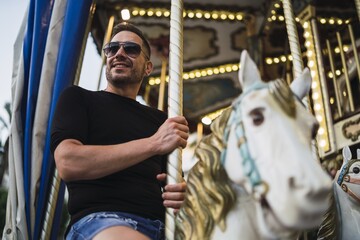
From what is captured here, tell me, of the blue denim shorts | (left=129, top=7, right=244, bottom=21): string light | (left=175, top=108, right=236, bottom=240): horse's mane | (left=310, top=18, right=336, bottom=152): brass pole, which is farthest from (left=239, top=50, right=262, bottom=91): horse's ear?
(left=129, top=7, right=244, bottom=21): string light

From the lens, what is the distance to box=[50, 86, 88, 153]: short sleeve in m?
1.62

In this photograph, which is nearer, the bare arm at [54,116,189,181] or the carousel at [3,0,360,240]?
the carousel at [3,0,360,240]

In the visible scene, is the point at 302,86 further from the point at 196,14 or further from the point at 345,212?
the point at 196,14

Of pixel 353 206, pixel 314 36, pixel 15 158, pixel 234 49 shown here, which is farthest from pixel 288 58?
pixel 15 158

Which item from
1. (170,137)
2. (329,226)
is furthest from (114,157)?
(329,226)

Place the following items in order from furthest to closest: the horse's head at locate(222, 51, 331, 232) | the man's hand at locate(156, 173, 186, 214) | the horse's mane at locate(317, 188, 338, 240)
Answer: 1. the horse's mane at locate(317, 188, 338, 240)
2. the man's hand at locate(156, 173, 186, 214)
3. the horse's head at locate(222, 51, 331, 232)

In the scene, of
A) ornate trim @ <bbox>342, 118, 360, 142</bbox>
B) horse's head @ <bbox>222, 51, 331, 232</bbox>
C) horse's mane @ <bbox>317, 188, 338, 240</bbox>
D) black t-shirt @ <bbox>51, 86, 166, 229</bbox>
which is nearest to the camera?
horse's head @ <bbox>222, 51, 331, 232</bbox>

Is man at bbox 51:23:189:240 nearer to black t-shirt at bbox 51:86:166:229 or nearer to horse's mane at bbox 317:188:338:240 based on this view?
black t-shirt at bbox 51:86:166:229

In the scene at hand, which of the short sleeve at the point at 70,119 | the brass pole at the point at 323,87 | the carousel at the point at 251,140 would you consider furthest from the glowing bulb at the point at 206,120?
the short sleeve at the point at 70,119

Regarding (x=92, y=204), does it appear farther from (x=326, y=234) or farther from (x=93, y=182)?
(x=326, y=234)

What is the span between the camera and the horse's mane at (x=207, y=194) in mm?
1170

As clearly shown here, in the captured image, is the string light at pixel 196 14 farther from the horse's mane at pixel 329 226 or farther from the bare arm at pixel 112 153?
the bare arm at pixel 112 153

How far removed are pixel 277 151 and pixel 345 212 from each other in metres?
1.67

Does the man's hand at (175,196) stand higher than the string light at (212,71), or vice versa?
the string light at (212,71)
